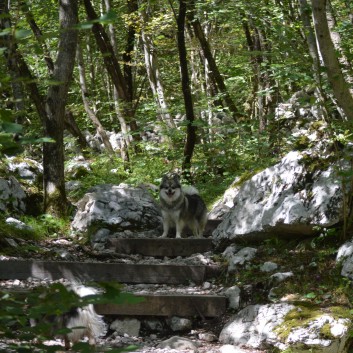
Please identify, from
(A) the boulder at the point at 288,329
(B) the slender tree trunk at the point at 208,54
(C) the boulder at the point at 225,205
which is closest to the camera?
(A) the boulder at the point at 288,329

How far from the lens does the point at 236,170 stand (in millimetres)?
13164

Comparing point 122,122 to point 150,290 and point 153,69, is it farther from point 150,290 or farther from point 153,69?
point 150,290

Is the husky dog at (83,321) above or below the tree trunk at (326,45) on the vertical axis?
below

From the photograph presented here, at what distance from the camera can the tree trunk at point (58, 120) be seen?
8922 mm

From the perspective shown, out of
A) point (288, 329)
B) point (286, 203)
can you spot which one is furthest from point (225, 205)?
point (288, 329)

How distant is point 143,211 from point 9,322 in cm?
804

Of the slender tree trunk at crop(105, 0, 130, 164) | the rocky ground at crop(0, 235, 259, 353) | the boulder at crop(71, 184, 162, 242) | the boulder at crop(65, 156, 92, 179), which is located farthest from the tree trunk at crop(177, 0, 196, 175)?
the rocky ground at crop(0, 235, 259, 353)

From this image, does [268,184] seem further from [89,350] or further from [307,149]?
[89,350]

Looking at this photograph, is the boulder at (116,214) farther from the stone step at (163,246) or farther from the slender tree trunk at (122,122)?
the slender tree trunk at (122,122)

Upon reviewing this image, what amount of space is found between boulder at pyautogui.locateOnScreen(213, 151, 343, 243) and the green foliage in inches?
193

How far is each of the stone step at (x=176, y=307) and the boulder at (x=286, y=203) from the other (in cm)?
129

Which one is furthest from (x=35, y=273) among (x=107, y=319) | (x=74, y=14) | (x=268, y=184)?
(x=74, y=14)

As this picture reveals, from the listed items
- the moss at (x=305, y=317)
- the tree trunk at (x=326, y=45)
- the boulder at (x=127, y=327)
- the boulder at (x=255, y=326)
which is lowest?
the boulder at (x=127, y=327)

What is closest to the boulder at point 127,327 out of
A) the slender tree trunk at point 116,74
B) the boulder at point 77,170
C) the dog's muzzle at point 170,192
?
the dog's muzzle at point 170,192
